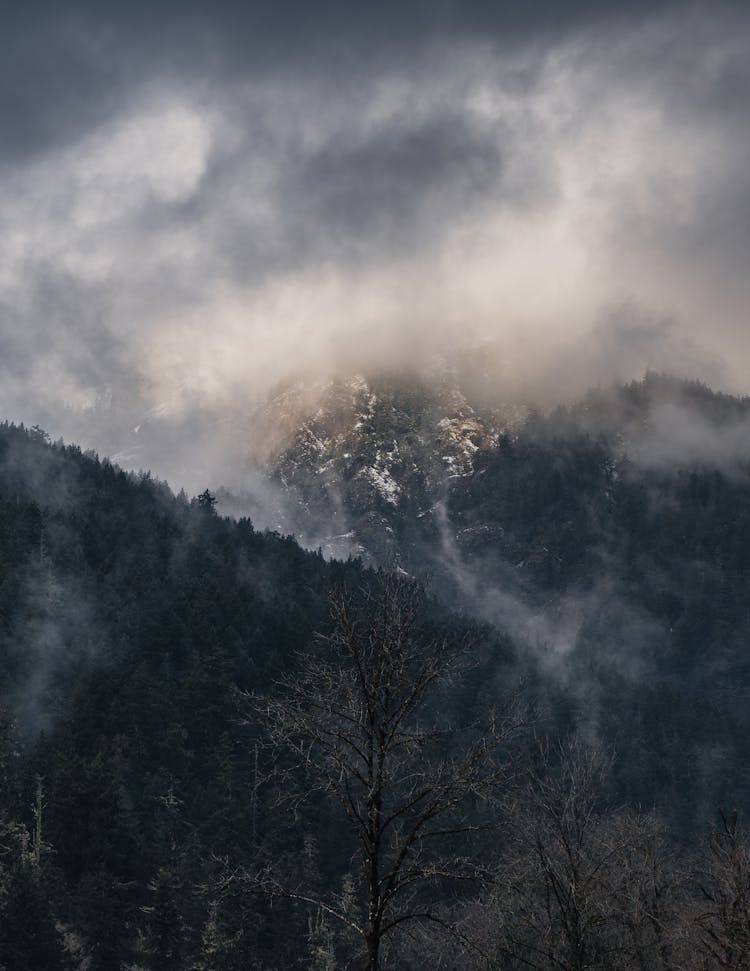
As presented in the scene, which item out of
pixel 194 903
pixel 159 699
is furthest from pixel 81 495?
pixel 194 903

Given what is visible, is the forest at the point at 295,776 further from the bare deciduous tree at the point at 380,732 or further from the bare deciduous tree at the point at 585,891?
the bare deciduous tree at the point at 585,891

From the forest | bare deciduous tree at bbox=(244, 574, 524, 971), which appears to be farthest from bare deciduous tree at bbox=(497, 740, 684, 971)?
bare deciduous tree at bbox=(244, 574, 524, 971)

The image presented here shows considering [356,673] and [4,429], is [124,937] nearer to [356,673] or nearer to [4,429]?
[356,673]

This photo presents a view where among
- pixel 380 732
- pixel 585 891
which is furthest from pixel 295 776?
pixel 380 732

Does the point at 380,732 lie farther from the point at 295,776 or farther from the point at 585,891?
the point at 295,776

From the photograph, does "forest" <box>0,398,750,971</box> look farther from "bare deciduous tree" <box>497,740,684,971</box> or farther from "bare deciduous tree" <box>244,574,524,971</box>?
"bare deciduous tree" <box>497,740,684,971</box>

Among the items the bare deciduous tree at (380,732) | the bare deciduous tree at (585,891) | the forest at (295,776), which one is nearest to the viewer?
the bare deciduous tree at (380,732)

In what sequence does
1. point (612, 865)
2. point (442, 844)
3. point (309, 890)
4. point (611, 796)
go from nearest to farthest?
point (612, 865), point (309, 890), point (442, 844), point (611, 796)

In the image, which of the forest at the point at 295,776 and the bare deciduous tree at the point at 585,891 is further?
the bare deciduous tree at the point at 585,891

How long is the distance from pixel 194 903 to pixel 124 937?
5208mm

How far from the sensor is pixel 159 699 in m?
111

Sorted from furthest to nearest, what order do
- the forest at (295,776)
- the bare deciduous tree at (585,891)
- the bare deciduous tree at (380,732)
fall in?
the bare deciduous tree at (585,891)
the forest at (295,776)
the bare deciduous tree at (380,732)

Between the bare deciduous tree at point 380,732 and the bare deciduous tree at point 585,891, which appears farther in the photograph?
the bare deciduous tree at point 585,891

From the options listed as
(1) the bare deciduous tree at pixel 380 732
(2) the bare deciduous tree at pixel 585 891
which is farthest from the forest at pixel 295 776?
(2) the bare deciduous tree at pixel 585 891
